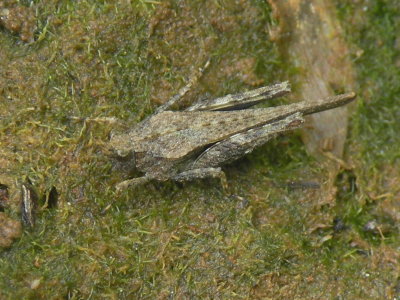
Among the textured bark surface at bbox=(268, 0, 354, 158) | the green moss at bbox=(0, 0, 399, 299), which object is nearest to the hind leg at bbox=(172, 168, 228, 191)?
the green moss at bbox=(0, 0, 399, 299)

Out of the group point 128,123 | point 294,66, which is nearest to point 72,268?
point 128,123

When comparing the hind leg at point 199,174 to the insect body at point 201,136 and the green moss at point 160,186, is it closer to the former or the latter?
the insect body at point 201,136

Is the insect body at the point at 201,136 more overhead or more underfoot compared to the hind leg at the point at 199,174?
more overhead

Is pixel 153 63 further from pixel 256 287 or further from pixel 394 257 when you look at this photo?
pixel 394 257

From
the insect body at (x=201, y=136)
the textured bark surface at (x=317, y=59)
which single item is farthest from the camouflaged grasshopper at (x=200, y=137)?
the textured bark surface at (x=317, y=59)

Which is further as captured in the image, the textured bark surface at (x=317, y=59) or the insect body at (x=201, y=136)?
the textured bark surface at (x=317, y=59)

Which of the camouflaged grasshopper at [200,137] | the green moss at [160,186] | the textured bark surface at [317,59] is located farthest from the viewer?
the textured bark surface at [317,59]

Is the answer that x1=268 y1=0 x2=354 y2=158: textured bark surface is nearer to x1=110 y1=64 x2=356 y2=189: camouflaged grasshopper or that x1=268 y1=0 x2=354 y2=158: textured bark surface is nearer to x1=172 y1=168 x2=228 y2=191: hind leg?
x1=110 y1=64 x2=356 y2=189: camouflaged grasshopper
